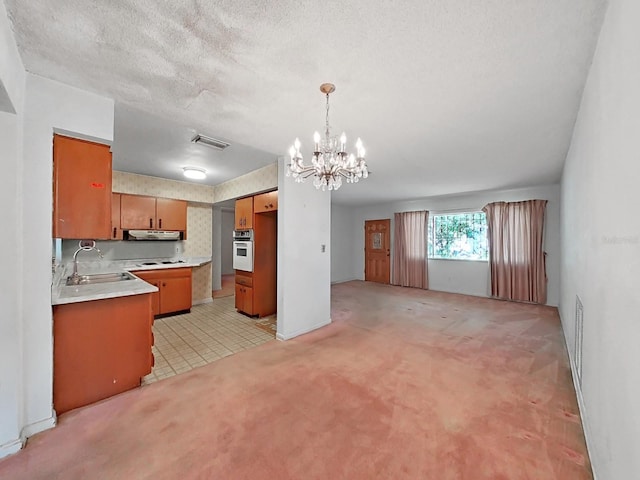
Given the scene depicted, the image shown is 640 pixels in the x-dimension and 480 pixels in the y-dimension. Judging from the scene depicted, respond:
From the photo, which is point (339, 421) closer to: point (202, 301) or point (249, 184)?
point (249, 184)

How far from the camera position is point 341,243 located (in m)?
8.39

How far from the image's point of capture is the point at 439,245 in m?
6.85

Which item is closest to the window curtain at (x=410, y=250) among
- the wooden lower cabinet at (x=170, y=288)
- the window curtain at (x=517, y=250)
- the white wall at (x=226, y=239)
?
the window curtain at (x=517, y=250)

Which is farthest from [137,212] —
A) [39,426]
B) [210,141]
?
[39,426]

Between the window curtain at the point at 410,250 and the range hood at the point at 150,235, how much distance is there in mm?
5656

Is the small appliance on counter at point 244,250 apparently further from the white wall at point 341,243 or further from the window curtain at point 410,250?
the window curtain at point 410,250

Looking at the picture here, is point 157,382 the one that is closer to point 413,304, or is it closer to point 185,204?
point 185,204

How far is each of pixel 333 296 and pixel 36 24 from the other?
574 cm

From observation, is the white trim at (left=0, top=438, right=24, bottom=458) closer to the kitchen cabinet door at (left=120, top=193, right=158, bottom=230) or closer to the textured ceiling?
the textured ceiling

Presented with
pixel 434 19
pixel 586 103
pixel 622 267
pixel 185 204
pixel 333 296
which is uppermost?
pixel 434 19

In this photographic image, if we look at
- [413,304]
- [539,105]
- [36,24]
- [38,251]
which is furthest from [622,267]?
[413,304]

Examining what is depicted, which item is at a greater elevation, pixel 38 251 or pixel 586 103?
pixel 586 103

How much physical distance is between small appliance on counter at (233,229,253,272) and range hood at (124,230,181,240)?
135 centimetres

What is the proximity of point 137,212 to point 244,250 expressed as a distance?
6.56ft
